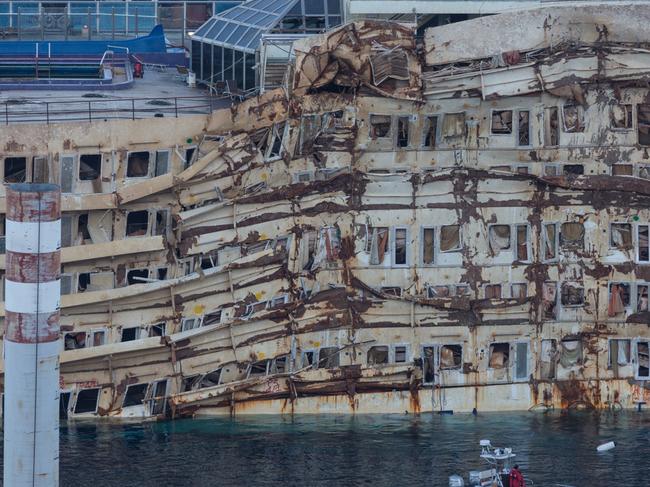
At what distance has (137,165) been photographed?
3100 inches

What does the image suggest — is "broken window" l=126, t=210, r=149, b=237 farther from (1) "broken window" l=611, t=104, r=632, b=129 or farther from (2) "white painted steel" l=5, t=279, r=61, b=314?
(1) "broken window" l=611, t=104, r=632, b=129

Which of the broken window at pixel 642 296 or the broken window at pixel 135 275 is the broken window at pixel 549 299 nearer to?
the broken window at pixel 642 296

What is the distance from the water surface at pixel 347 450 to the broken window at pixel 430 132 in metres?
10.5

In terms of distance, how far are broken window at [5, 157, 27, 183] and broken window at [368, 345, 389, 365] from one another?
1472 centimetres

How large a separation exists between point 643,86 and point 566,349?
1063cm

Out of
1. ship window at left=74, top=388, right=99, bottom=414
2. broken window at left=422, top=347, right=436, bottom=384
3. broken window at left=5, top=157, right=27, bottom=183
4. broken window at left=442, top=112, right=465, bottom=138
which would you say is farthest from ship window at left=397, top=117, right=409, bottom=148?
ship window at left=74, top=388, right=99, bottom=414

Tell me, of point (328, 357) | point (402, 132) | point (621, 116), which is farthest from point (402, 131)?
point (328, 357)

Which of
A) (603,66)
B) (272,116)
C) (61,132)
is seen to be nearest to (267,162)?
(272,116)

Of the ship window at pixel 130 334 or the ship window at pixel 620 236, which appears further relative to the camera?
the ship window at pixel 620 236

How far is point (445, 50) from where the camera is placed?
78875mm

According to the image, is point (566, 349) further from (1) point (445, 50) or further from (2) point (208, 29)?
(2) point (208, 29)

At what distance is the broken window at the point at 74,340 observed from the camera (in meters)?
77.4

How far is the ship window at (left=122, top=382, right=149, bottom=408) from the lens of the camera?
77188mm

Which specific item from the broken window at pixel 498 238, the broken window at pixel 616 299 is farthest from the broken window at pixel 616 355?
the broken window at pixel 498 238
